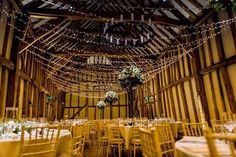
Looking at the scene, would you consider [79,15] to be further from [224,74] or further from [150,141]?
[150,141]

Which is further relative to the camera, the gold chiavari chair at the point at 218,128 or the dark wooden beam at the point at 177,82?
the dark wooden beam at the point at 177,82

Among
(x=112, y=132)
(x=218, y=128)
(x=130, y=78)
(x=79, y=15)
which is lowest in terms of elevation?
(x=112, y=132)

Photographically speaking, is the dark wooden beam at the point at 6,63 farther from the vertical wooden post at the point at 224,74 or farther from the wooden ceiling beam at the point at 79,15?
the vertical wooden post at the point at 224,74

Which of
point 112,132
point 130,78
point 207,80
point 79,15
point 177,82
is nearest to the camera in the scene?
point 112,132

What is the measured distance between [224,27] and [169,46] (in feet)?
12.9

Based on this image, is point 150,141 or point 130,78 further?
point 130,78

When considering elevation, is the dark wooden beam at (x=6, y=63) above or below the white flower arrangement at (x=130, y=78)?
above

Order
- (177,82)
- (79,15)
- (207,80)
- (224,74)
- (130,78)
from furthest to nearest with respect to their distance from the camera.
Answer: (177,82) < (207,80) < (79,15) < (224,74) < (130,78)

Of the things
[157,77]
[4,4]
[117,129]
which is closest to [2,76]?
[4,4]

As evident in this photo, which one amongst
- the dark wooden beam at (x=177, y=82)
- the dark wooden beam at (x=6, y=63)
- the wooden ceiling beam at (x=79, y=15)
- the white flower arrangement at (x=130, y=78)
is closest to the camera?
the dark wooden beam at (x=6, y=63)

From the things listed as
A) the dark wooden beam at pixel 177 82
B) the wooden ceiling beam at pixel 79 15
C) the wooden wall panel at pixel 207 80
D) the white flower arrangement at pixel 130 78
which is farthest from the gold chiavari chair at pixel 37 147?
the dark wooden beam at pixel 177 82

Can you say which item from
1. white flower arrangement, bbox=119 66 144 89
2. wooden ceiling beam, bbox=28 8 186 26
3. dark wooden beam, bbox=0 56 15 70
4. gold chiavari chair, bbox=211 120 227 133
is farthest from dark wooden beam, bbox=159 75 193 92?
dark wooden beam, bbox=0 56 15 70

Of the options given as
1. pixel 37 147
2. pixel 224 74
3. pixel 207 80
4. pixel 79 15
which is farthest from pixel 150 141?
pixel 207 80

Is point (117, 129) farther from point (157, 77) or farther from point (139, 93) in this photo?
point (139, 93)
